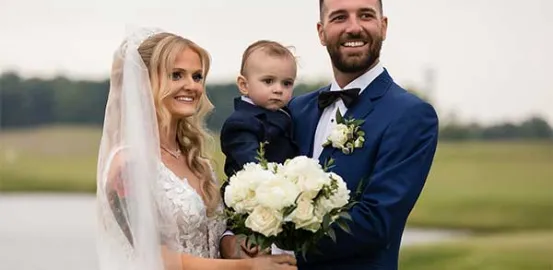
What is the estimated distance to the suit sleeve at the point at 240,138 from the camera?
16.7 feet

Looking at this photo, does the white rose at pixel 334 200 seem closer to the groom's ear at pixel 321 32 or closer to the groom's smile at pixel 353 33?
the groom's smile at pixel 353 33

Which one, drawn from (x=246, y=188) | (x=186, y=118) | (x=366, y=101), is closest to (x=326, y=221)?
(x=246, y=188)

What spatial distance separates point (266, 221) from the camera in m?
4.41

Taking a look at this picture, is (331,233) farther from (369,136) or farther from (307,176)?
(369,136)

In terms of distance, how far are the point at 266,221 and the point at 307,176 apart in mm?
241

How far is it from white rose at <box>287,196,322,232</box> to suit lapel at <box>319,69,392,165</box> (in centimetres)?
61

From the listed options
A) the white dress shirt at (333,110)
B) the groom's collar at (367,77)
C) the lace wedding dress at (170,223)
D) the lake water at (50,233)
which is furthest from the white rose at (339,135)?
the lake water at (50,233)

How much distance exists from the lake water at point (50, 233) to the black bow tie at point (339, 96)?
36.0ft

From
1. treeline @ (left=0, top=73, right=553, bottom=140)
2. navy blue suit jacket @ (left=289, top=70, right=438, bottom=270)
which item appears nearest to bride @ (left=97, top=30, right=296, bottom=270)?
navy blue suit jacket @ (left=289, top=70, right=438, bottom=270)

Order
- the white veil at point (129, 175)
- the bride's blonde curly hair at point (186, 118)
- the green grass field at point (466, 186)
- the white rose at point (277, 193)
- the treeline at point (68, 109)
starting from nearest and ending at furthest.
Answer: the white rose at point (277, 193) → the white veil at point (129, 175) → the bride's blonde curly hair at point (186, 118) → the treeline at point (68, 109) → the green grass field at point (466, 186)

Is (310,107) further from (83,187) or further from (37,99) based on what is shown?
(83,187)

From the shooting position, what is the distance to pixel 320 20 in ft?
17.0

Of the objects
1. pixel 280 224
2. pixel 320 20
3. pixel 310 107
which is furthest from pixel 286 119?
pixel 280 224

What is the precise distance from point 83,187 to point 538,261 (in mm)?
7848
